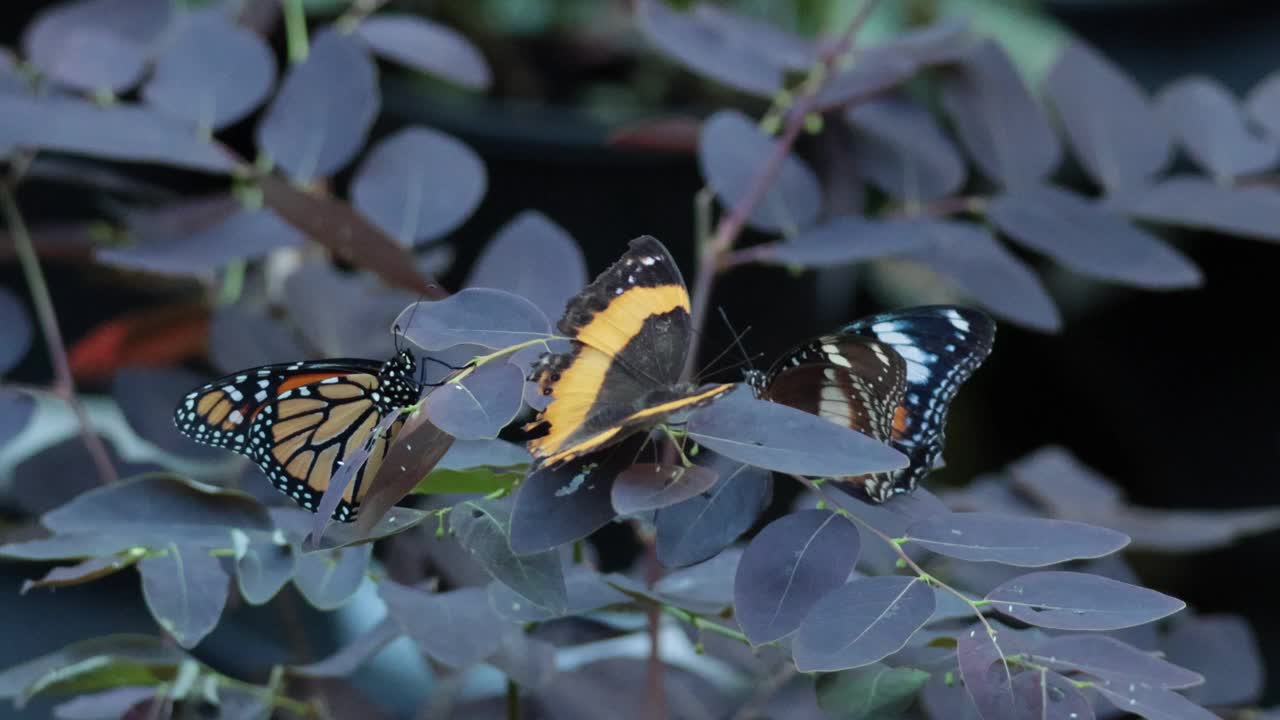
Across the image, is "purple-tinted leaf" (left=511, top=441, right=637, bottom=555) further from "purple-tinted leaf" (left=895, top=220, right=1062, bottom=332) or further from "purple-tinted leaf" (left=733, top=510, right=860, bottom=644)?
"purple-tinted leaf" (left=895, top=220, right=1062, bottom=332)

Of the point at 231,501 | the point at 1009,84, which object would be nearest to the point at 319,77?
the point at 231,501

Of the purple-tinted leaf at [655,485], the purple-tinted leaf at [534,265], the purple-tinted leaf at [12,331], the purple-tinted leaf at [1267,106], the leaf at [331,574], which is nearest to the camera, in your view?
the purple-tinted leaf at [655,485]

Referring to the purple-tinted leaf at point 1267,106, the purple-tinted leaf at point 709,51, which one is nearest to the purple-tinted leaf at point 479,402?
the purple-tinted leaf at point 709,51

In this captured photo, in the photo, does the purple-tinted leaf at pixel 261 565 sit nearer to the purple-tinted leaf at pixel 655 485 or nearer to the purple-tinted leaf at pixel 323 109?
the purple-tinted leaf at pixel 655 485

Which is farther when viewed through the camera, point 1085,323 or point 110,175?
point 1085,323

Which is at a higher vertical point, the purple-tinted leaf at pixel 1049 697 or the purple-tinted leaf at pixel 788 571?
the purple-tinted leaf at pixel 788 571

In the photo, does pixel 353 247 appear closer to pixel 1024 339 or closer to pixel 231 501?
pixel 231 501
